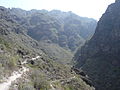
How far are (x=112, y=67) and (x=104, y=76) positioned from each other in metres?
12.1

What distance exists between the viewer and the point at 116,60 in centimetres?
18375

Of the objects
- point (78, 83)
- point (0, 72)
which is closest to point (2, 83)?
point (0, 72)

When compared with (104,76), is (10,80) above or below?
above

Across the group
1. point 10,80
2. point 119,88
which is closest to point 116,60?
point 119,88

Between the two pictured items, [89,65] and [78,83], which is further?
[89,65]

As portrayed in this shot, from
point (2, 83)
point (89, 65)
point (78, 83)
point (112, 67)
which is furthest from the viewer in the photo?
point (89, 65)

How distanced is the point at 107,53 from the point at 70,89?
136 meters

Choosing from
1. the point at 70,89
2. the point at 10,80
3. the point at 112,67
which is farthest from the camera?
the point at 112,67

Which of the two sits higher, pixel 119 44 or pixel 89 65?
pixel 119 44

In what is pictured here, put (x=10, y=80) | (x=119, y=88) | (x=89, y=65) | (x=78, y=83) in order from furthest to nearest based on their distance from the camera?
(x=89, y=65) → (x=119, y=88) → (x=78, y=83) → (x=10, y=80)

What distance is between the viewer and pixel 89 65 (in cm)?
19200

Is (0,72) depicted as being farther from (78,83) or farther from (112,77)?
(112,77)

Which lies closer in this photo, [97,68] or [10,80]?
[10,80]

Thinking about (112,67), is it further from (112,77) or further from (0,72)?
(0,72)
